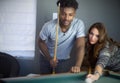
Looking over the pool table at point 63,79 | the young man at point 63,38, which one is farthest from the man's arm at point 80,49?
the pool table at point 63,79

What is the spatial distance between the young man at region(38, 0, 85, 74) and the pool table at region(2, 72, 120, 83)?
56 cm

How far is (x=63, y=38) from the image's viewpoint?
344 cm

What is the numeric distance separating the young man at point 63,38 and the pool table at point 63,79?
0.56 m

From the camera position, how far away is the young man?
10.4ft

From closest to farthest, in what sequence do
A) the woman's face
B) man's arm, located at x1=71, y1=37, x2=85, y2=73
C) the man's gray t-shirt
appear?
man's arm, located at x1=71, y1=37, x2=85, y2=73 < the woman's face < the man's gray t-shirt

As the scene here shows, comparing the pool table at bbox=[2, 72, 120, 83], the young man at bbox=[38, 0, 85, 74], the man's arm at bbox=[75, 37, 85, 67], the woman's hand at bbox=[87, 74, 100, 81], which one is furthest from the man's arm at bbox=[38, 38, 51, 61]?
the woman's hand at bbox=[87, 74, 100, 81]

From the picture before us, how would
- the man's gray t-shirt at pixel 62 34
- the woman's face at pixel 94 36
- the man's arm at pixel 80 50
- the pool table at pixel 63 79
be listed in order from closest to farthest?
the pool table at pixel 63 79 → the man's arm at pixel 80 50 → the woman's face at pixel 94 36 → the man's gray t-shirt at pixel 62 34

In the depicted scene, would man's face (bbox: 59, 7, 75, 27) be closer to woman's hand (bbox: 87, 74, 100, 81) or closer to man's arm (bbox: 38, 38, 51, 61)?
man's arm (bbox: 38, 38, 51, 61)

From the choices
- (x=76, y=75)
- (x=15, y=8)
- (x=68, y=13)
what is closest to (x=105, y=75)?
(x=76, y=75)

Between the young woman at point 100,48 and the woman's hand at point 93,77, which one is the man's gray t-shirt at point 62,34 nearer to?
the young woman at point 100,48

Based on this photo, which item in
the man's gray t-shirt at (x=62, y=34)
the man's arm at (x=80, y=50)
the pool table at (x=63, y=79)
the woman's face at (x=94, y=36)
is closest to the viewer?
the pool table at (x=63, y=79)

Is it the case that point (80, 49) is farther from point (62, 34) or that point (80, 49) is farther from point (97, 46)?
point (62, 34)

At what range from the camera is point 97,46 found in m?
3.15

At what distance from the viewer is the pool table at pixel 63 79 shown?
7.26 feet
